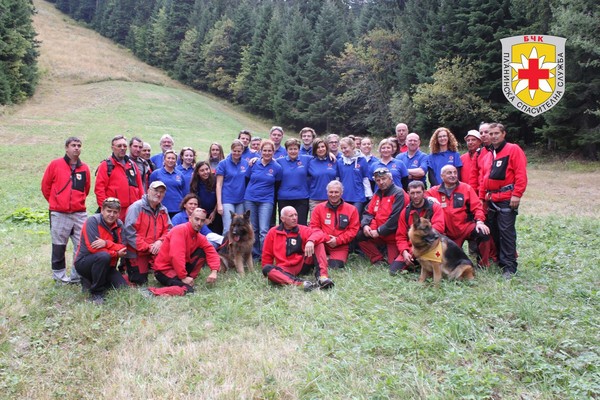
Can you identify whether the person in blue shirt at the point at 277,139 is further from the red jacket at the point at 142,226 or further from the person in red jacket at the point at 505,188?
the person in red jacket at the point at 505,188

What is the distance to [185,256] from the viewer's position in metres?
5.88

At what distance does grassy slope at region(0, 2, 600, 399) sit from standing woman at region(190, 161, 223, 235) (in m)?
1.59

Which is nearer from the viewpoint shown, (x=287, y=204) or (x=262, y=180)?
(x=262, y=180)

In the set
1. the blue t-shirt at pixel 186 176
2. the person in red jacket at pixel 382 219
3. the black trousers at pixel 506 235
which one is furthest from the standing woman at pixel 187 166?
the black trousers at pixel 506 235

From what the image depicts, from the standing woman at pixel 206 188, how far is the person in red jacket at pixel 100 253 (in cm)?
176

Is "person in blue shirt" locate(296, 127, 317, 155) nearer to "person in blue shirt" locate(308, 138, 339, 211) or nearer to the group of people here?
the group of people

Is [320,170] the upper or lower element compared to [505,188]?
upper

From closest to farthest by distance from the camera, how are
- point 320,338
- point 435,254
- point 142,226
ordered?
point 320,338
point 435,254
point 142,226

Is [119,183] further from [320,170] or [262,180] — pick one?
[320,170]

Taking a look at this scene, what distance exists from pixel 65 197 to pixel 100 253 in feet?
3.53

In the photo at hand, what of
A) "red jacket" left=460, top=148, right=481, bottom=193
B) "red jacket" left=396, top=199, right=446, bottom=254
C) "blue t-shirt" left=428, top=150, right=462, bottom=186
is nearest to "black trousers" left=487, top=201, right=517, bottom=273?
"red jacket" left=396, top=199, right=446, bottom=254

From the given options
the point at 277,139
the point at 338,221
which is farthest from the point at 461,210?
the point at 277,139

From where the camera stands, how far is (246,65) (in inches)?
1729

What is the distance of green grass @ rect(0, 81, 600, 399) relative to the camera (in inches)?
129
